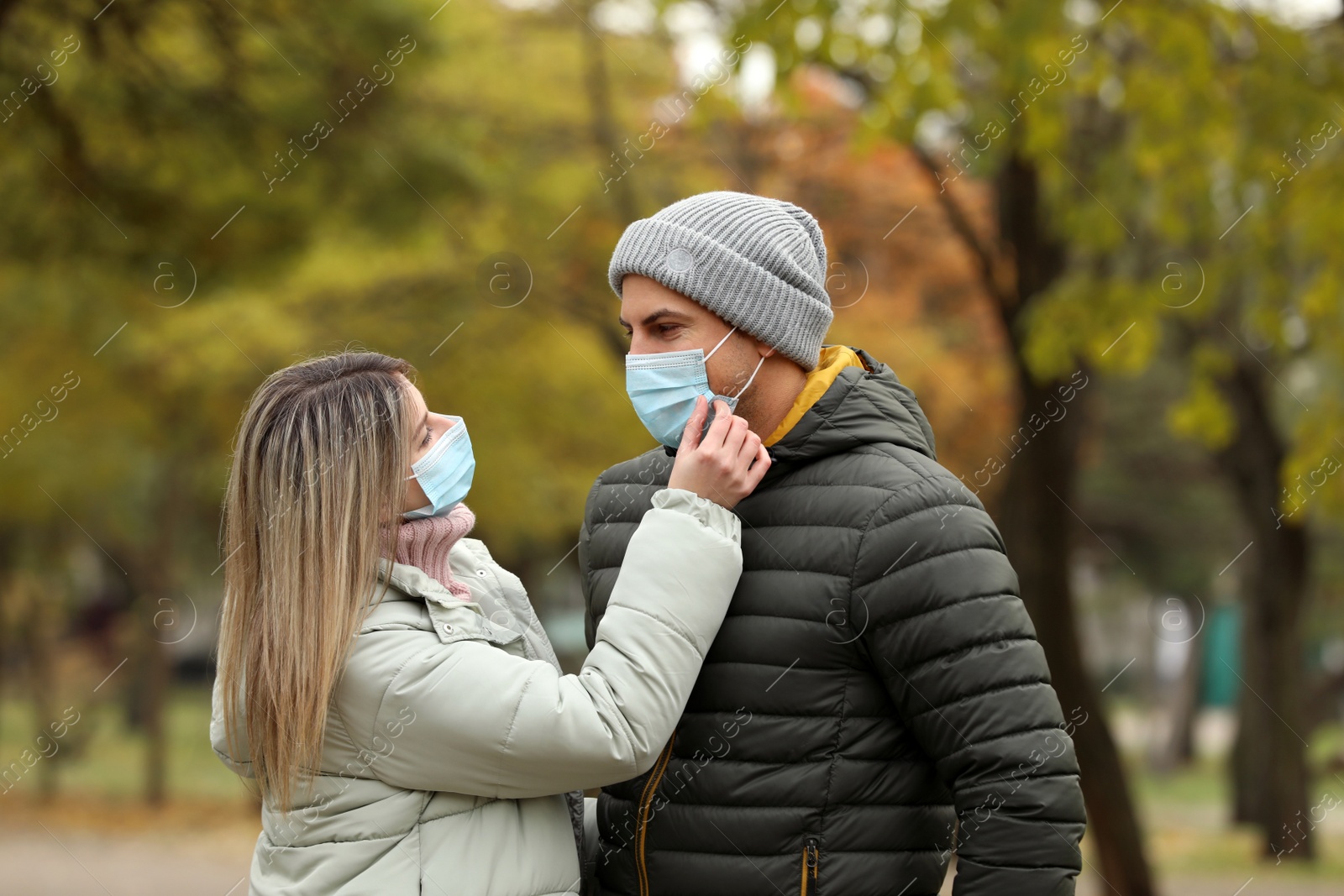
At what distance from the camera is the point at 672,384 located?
2.62 meters

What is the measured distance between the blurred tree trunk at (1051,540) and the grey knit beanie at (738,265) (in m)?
6.09

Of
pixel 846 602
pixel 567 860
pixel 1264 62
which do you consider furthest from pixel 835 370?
pixel 1264 62

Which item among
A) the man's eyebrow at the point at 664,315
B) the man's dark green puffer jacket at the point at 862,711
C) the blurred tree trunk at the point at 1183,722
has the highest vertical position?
the man's eyebrow at the point at 664,315

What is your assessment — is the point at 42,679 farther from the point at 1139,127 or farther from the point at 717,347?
the point at 717,347

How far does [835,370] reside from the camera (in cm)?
269

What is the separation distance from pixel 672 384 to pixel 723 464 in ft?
0.82

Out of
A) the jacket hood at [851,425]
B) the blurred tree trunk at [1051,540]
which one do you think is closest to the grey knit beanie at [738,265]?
the jacket hood at [851,425]

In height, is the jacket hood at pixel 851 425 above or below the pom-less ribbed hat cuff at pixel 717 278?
below

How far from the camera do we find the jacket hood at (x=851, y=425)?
2568 millimetres

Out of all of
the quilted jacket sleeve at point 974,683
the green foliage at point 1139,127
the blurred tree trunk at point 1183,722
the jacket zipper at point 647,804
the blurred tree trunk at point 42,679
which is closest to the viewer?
the quilted jacket sleeve at point 974,683

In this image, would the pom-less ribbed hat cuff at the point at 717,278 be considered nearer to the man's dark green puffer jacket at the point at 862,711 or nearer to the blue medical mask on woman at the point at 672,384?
the blue medical mask on woman at the point at 672,384

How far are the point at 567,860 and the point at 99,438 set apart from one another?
1462 cm

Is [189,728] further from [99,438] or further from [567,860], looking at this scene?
[567,860]

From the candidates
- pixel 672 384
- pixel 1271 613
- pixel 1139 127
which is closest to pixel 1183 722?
pixel 1271 613
